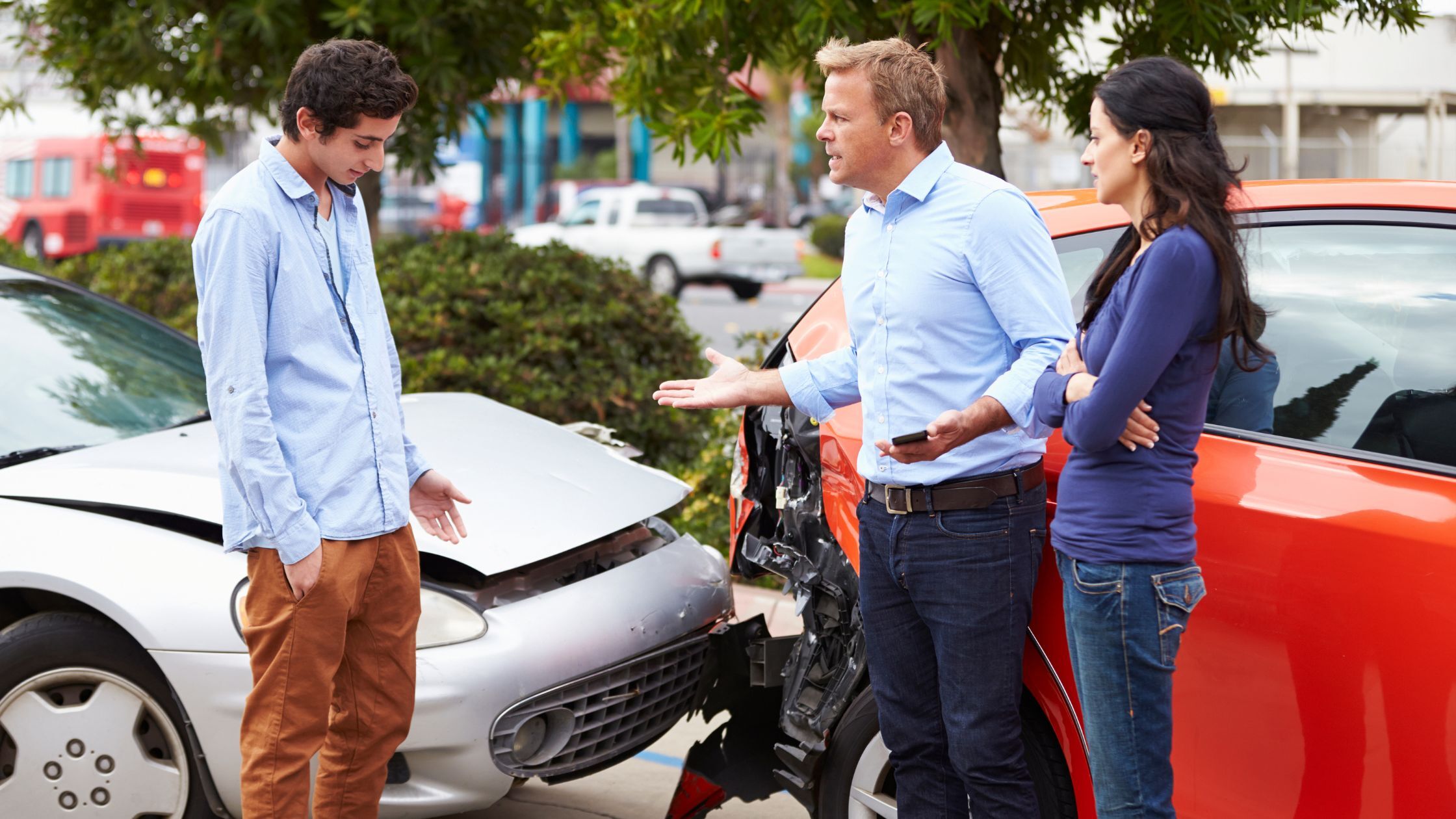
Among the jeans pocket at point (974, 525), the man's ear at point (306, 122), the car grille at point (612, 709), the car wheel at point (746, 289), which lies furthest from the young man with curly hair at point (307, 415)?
the car wheel at point (746, 289)

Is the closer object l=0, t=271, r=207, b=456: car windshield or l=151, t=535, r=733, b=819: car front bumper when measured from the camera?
l=151, t=535, r=733, b=819: car front bumper

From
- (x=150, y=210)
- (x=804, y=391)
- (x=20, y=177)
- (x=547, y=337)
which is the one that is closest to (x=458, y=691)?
(x=804, y=391)

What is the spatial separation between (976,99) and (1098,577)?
3.32 meters

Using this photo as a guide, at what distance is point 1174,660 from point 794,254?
2086 centimetres

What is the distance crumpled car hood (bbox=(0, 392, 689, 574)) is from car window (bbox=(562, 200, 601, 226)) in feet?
68.1

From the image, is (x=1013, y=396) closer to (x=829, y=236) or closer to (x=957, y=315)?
(x=957, y=315)

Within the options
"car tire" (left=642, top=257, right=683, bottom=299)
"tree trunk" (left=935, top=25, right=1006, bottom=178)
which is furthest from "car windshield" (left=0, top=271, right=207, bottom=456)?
"car tire" (left=642, top=257, right=683, bottom=299)

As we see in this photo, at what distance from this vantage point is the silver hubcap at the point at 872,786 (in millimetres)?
2926

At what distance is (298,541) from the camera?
2.51m

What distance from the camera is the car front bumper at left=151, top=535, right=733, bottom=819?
2.98 m

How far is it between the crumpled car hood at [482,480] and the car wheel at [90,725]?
0.33 metres

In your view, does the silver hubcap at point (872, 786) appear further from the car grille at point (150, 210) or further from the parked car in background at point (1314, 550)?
the car grille at point (150, 210)

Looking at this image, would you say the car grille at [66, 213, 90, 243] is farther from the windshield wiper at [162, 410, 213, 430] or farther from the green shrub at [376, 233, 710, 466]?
the windshield wiper at [162, 410, 213, 430]

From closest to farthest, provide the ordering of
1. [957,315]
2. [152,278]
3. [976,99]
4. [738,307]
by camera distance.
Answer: [957,315] < [976,99] < [152,278] < [738,307]
